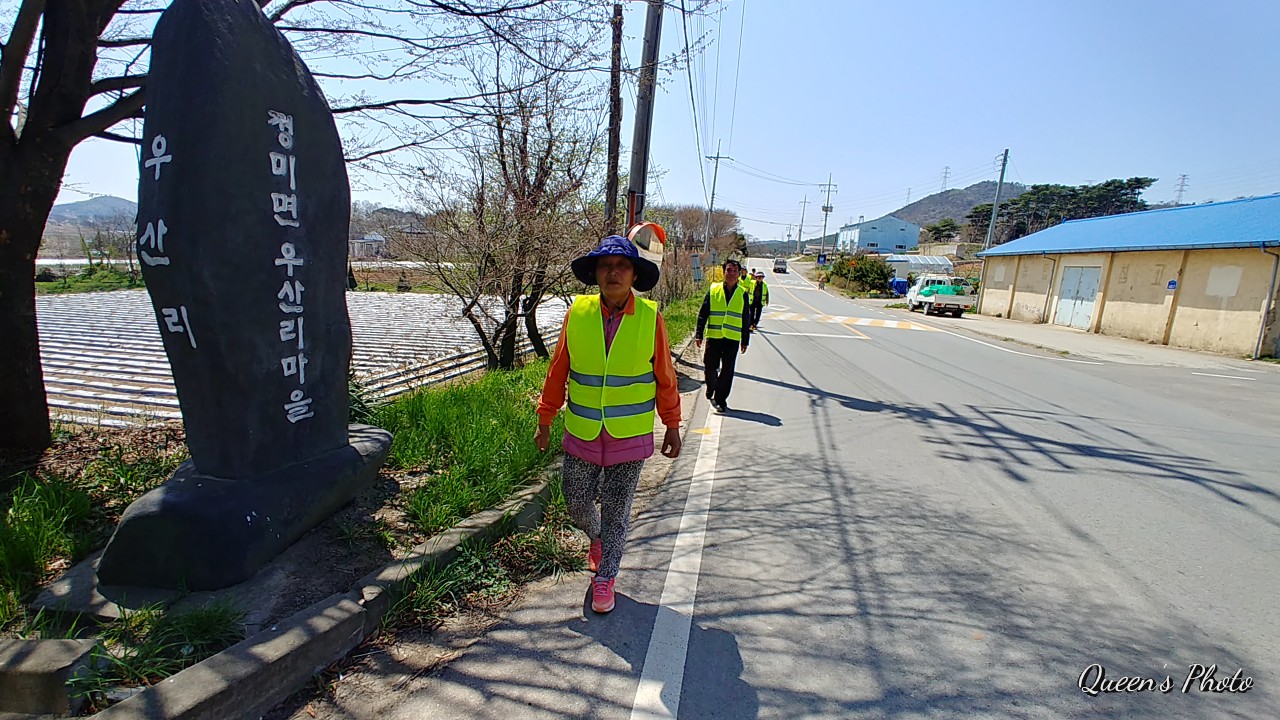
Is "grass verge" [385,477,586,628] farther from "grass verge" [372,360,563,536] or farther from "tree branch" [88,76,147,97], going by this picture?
"tree branch" [88,76,147,97]

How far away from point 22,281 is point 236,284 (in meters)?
2.36

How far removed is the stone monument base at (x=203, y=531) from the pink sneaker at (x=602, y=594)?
1556 millimetres

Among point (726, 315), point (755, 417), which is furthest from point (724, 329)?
point (755, 417)

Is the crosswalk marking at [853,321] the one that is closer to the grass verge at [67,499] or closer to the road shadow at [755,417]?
the road shadow at [755,417]

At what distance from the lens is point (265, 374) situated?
114 inches

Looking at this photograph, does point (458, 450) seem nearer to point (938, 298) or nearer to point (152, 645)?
point (152, 645)

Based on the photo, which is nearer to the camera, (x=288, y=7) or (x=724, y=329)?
(x=288, y=7)

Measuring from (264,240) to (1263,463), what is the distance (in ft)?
27.8

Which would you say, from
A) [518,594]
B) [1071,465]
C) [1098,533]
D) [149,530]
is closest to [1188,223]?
[1071,465]

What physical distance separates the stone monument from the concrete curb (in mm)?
552

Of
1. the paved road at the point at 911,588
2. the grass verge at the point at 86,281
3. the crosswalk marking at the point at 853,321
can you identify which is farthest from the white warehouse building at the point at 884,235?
the paved road at the point at 911,588

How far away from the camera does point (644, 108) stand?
7426 mm

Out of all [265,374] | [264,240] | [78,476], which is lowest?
[78,476]

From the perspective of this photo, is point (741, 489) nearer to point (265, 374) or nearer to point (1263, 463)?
point (265, 374)
